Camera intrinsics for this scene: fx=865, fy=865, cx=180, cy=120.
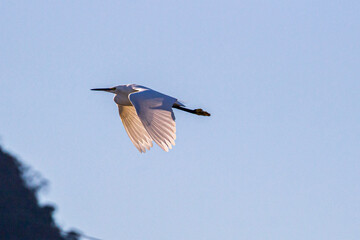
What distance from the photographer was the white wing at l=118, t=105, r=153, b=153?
16.6 m

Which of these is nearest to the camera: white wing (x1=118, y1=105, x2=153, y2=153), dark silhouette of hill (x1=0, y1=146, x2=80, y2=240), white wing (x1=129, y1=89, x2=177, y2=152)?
white wing (x1=129, y1=89, x2=177, y2=152)

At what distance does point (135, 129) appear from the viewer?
1694 cm

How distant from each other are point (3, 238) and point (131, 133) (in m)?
24.2

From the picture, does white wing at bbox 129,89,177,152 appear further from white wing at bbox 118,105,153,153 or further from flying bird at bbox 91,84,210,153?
white wing at bbox 118,105,153,153

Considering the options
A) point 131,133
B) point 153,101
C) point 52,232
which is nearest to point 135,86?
point 131,133

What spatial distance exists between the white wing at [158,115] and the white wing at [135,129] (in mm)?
1366

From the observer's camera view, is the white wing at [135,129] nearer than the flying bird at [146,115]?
No

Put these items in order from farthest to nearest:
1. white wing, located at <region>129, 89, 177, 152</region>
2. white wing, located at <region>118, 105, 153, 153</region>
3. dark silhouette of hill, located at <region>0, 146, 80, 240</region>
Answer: dark silhouette of hill, located at <region>0, 146, 80, 240</region> < white wing, located at <region>118, 105, 153, 153</region> < white wing, located at <region>129, 89, 177, 152</region>

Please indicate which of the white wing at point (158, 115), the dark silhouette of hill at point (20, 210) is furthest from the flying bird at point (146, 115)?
the dark silhouette of hill at point (20, 210)

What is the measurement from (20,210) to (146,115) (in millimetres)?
31776

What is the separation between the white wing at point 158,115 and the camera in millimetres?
14031

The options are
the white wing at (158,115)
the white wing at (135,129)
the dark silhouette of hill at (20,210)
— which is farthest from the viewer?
the dark silhouette of hill at (20,210)

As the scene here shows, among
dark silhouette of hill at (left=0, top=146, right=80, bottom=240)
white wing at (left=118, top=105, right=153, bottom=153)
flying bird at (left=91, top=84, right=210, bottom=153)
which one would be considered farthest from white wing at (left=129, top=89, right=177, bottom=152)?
dark silhouette of hill at (left=0, top=146, right=80, bottom=240)

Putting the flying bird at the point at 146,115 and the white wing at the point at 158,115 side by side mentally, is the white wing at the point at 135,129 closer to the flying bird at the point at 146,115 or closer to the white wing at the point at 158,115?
the flying bird at the point at 146,115
